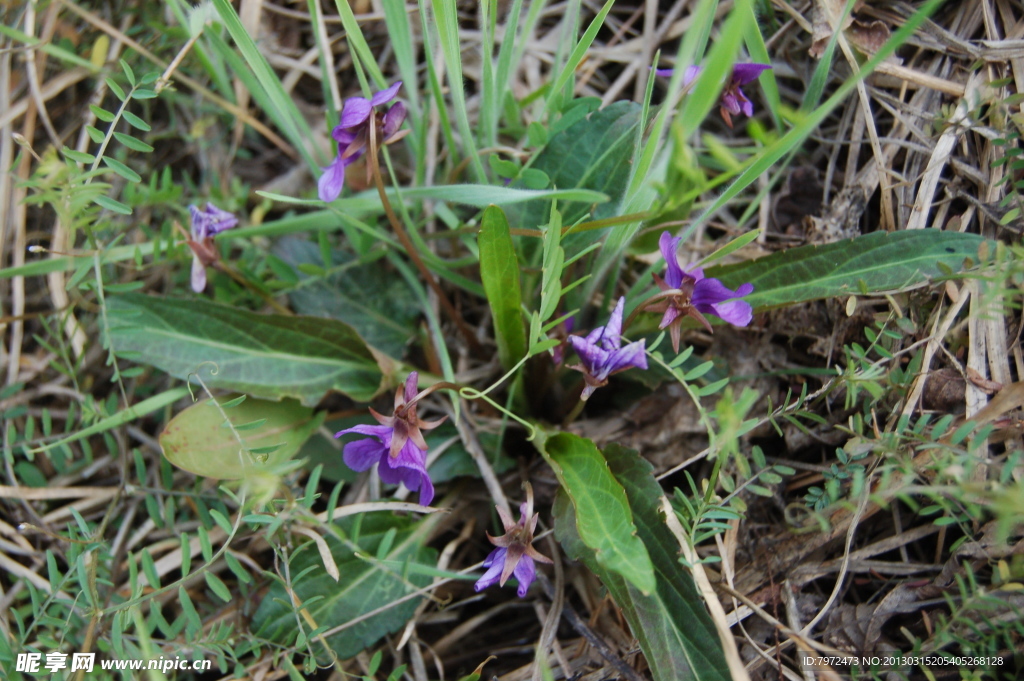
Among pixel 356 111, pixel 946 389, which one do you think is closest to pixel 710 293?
pixel 946 389

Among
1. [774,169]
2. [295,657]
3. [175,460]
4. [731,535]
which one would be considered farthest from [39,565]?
[774,169]

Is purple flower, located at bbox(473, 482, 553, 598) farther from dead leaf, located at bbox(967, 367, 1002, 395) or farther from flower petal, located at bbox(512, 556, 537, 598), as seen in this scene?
dead leaf, located at bbox(967, 367, 1002, 395)

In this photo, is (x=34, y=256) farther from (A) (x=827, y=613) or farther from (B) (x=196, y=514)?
(A) (x=827, y=613)

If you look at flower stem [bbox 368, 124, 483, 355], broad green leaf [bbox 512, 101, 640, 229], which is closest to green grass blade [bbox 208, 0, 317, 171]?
flower stem [bbox 368, 124, 483, 355]

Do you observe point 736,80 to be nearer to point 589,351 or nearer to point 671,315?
point 671,315

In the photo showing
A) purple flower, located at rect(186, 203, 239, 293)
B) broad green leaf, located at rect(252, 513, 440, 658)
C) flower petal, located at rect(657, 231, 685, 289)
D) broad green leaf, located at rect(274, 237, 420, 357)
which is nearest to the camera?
flower petal, located at rect(657, 231, 685, 289)
